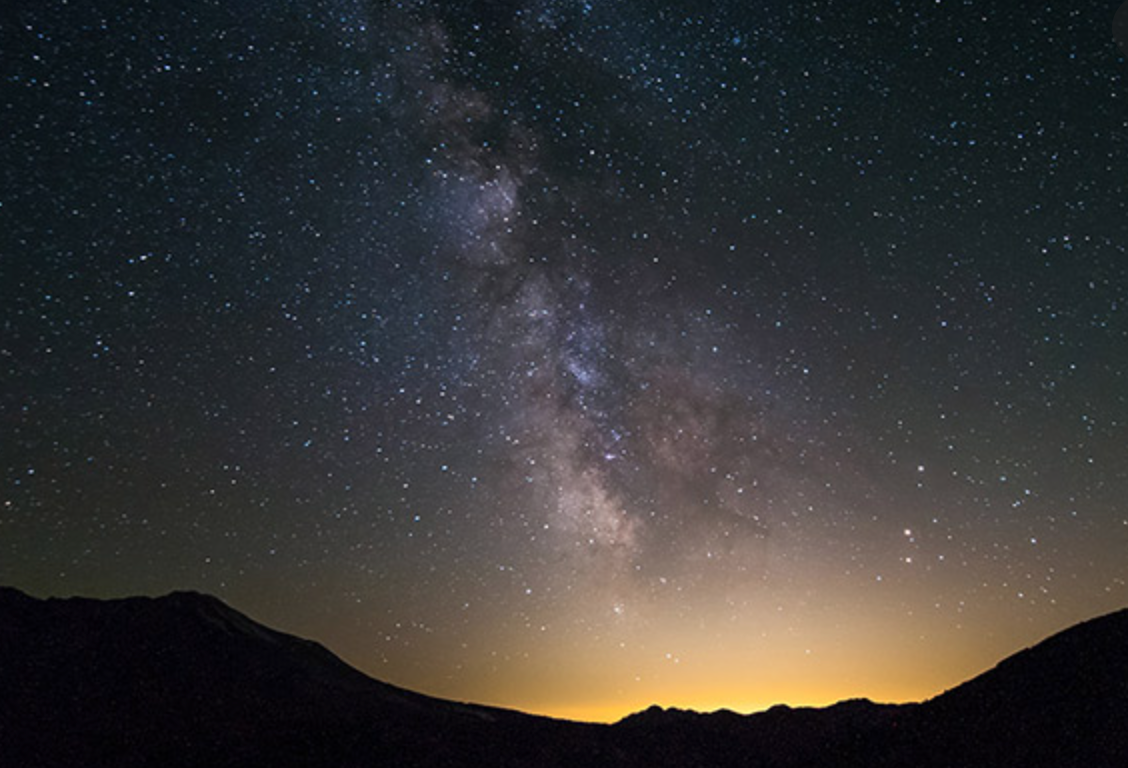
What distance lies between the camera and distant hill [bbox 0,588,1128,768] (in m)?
17.6

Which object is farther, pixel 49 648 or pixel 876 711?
pixel 49 648

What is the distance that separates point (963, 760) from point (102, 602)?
32.5 m

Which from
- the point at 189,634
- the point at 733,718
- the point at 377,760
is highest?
the point at 189,634

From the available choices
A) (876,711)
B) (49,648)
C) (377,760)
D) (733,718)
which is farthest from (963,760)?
(49,648)

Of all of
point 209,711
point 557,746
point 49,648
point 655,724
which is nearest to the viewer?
point 557,746

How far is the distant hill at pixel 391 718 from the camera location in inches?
693

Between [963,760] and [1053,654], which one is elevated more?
[1053,654]

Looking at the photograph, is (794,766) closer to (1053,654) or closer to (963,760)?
(963,760)

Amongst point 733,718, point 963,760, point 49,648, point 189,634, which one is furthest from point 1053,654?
point 49,648

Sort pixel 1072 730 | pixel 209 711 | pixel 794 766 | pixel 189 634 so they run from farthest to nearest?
1. pixel 189 634
2. pixel 209 711
3. pixel 794 766
4. pixel 1072 730

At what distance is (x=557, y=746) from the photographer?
22.5 metres

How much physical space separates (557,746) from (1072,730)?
43.1ft

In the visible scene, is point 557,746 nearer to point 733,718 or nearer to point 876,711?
point 733,718

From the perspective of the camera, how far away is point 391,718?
24016mm
